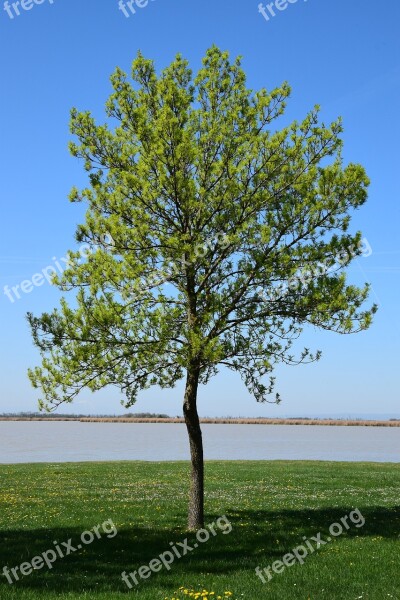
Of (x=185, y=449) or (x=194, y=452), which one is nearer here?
(x=194, y=452)

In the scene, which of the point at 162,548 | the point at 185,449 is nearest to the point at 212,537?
the point at 162,548

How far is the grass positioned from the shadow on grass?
0.03 metres

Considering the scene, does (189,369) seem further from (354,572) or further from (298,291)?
(354,572)

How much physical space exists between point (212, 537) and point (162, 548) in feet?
5.42

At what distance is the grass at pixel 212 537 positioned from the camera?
12.2m

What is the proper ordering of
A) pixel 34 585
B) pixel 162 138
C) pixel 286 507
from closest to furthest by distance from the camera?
pixel 34 585, pixel 162 138, pixel 286 507

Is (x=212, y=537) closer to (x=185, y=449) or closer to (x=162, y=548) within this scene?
(x=162, y=548)

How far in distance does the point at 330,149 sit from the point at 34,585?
1286 cm

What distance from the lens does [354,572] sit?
1323cm

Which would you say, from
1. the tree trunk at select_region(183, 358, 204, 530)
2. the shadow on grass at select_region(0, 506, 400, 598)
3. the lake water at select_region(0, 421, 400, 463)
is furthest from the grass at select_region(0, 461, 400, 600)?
the lake water at select_region(0, 421, 400, 463)

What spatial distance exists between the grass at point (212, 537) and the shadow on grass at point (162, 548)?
0.09ft

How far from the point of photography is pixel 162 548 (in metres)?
15.3

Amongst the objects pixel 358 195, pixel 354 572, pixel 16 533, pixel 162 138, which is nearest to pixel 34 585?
pixel 16 533

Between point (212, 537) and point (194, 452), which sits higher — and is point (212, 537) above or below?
below
